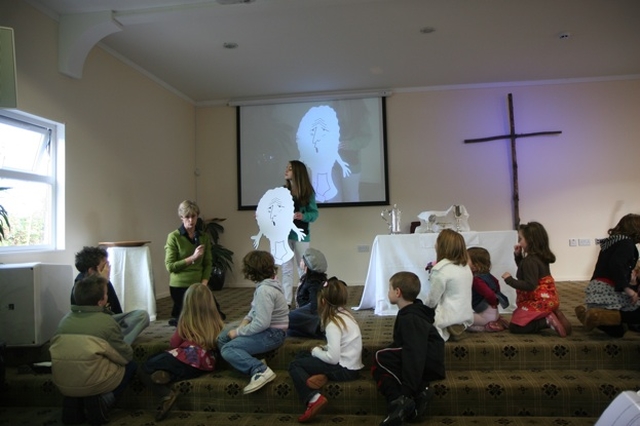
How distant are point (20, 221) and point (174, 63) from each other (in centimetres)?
256

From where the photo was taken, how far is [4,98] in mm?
2619

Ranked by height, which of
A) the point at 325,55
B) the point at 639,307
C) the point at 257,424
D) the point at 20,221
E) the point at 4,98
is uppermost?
the point at 325,55

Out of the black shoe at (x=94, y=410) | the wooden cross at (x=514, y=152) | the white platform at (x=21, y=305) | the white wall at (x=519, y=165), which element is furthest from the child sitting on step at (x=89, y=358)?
the wooden cross at (x=514, y=152)

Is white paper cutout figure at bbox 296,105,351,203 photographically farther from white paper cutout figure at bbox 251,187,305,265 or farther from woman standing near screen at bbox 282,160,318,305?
white paper cutout figure at bbox 251,187,305,265

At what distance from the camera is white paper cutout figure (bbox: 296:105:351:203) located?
6.91 meters

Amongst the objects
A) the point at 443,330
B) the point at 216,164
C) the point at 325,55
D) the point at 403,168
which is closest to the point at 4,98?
the point at 443,330

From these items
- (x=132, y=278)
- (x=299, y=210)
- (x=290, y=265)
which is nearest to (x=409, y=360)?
(x=290, y=265)

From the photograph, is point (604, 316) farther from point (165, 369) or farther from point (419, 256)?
point (165, 369)

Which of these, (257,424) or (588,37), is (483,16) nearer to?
(588,37)

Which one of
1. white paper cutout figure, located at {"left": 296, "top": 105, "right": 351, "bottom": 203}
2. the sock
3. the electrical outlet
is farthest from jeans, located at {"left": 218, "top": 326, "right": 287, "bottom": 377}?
white paper cutout figure, located at {"left": 296, "top": 105, "right": 351, "bottom": 203}

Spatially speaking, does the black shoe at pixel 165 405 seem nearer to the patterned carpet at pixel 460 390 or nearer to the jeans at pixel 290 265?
the patterned carpet at pixel 460 390

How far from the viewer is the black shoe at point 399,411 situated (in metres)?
2.49

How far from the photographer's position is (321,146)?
6.96m

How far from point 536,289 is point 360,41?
3.17 metres
